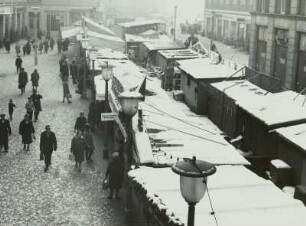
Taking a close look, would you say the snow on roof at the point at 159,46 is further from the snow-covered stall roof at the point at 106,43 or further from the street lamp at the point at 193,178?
the street lamp at the point at 193,178

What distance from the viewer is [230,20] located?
56.6 metres

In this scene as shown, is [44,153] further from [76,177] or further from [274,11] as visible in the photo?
[274,11]

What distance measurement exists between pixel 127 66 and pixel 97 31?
65.7 ft

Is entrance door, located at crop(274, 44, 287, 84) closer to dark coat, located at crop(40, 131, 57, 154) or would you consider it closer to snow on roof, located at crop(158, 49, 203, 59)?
snow on roof, located at crop(158, 49, 203, 59)

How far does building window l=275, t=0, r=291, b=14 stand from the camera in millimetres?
26550

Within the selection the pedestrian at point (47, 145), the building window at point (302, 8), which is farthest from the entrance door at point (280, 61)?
the pedestrian at point (47, 145)

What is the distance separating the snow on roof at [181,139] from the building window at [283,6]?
42.5 feet

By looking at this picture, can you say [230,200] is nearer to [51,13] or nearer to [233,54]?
[233,54]

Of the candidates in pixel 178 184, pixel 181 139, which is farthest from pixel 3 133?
pixel 178 184

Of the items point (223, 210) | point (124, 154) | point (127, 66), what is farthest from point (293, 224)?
point (127, 66)

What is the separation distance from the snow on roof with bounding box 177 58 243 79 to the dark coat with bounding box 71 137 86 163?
7.09 meters

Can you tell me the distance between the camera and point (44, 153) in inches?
647

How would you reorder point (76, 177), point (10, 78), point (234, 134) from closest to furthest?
point (76, 177), point (234, 134), point (10, 78)

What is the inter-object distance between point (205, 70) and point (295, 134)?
35.1 ft
